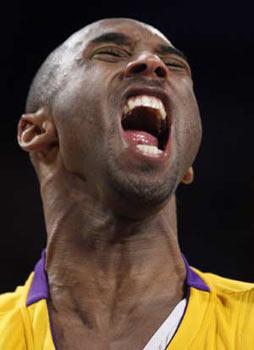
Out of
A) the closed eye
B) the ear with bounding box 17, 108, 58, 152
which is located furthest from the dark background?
the closed eye

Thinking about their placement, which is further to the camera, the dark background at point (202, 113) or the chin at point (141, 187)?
the dark background at point (202, 113)

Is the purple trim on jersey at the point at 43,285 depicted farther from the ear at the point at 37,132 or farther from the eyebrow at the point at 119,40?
the eyebrow at the point at 119,40

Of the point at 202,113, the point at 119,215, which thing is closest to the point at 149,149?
the point at 119,215

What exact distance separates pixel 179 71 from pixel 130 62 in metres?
0.15

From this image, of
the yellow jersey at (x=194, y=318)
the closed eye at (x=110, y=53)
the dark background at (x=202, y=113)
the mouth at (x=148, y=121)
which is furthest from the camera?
the dark background at (x=202, y=113)

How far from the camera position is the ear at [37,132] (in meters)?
1.68

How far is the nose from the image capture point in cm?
157

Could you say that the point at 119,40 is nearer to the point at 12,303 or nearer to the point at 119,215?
the point at 119,215

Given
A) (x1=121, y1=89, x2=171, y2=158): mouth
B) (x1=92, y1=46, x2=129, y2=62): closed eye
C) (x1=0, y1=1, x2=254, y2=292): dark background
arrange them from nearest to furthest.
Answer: (x1=121, y1=89, x2=171, y2=158): mouth → (x1=92, y1=46, x2=129, y2=62): closed eye → (x1=0, y1=1, x2=254, y2=292): dark background

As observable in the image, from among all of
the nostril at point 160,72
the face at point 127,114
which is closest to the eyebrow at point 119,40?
the face at point 127,114

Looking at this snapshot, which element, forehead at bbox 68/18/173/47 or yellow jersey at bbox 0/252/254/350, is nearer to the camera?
yellow jersey at bbox 0/252/254/350

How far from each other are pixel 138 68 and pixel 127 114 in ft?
0.33

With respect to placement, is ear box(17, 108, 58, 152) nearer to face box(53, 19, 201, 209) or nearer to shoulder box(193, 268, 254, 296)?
face box(53, 19, 201, 209)

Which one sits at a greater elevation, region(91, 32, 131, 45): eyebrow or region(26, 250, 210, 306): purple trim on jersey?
region(91, 32, 131, 45): eyebrow
